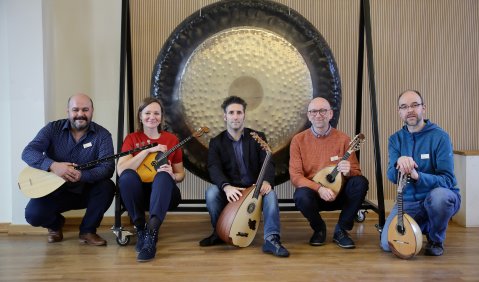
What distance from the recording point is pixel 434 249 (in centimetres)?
255

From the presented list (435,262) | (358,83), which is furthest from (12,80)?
(435,262)

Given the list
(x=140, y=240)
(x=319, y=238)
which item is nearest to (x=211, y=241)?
(x=140, y=240)

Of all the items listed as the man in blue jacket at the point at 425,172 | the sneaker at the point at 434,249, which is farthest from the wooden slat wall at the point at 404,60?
the sneaker at the point at 434,249

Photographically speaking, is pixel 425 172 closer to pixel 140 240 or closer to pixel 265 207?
pixel 265 207

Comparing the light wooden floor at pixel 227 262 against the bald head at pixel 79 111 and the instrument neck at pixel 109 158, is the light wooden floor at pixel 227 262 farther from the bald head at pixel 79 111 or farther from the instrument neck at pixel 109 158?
the bald head at pixel 79 111

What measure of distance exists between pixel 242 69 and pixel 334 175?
0.78 metres

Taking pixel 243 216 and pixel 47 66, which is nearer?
pixel 243 216

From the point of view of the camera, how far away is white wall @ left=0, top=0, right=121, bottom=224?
306cm

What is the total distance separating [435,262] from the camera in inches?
96.1

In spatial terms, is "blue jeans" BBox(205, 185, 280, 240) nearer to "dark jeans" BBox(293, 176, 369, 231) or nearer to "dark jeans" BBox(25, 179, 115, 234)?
"dark jeans" BBox(293, 176, 369, 231)

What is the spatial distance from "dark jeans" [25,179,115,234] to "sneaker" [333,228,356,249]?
117 centimetres

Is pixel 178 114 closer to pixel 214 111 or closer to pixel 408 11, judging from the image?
pixel 214 111

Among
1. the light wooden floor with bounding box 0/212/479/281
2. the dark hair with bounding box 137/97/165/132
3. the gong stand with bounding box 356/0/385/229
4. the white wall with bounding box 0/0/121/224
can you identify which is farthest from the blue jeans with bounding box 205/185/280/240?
the white wall with bounding box 0/0/121/224

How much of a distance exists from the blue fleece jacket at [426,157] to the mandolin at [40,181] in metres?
1.21
